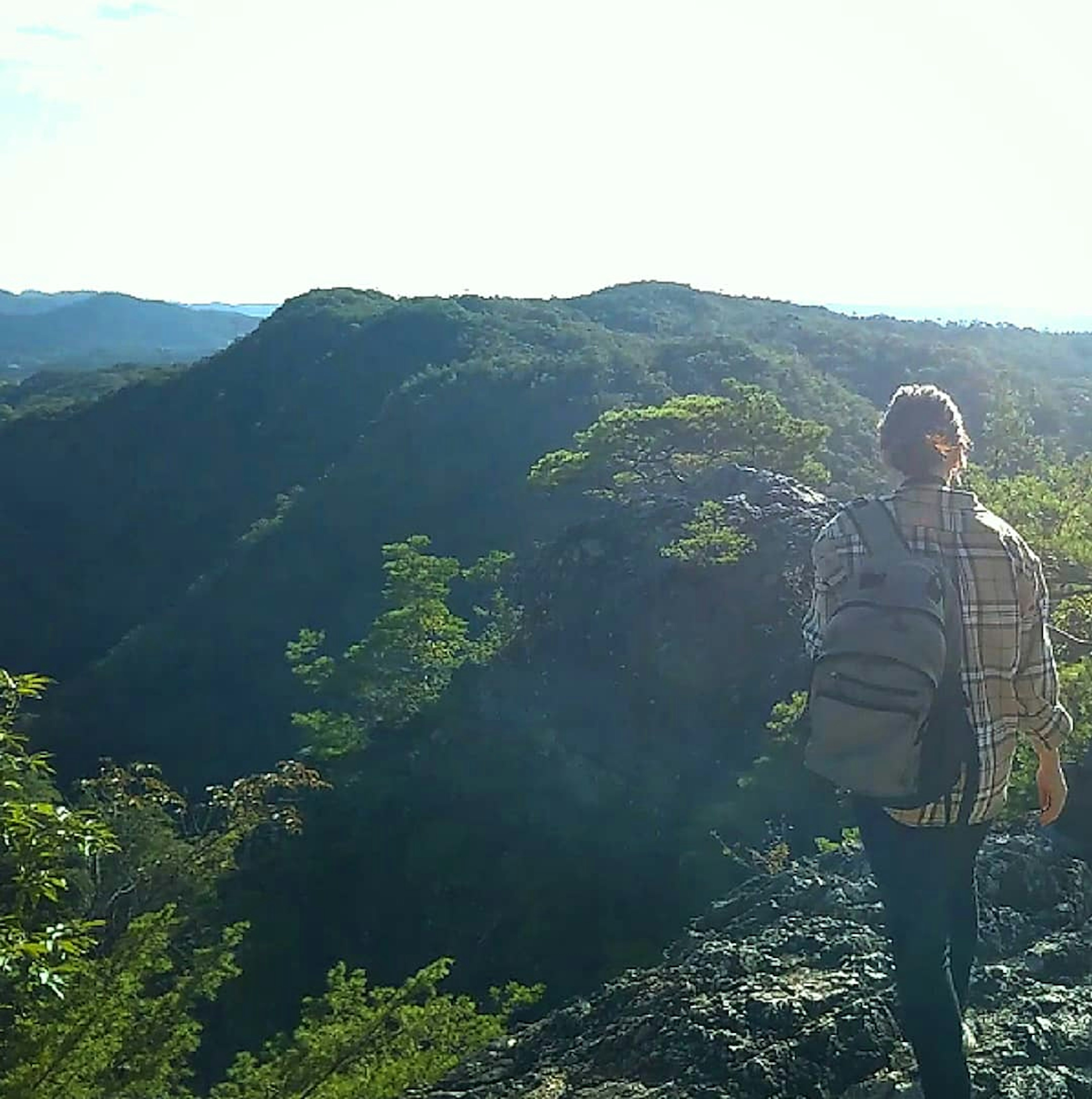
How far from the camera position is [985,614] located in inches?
111

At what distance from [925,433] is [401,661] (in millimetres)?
21661

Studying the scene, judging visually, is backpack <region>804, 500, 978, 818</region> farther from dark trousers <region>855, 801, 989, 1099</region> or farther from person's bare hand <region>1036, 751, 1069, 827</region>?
person's bare hand <region>1036, 751, 1069, 827</region>

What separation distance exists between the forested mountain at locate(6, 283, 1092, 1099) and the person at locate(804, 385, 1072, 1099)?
31.4 ft

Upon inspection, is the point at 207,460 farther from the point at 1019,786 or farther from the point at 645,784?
the point at 1019,786

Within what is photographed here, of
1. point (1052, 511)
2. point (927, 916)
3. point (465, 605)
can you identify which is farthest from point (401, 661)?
point (927, 916)

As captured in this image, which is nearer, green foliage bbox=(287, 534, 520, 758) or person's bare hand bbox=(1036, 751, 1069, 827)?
person's bare hand bbox=(1036, 751, 1069, 827)

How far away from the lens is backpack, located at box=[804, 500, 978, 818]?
2635mm

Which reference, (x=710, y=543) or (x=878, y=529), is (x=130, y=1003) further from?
(x=710, y=543)

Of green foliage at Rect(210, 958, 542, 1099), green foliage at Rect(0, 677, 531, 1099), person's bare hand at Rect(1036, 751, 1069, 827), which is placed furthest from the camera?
green foliage at Rect(210, 958, 542, 1099)

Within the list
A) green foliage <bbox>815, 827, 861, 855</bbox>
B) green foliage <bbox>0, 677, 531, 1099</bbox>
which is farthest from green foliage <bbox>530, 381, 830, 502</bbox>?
green foliage <bbox>0, 677, 531, 1099</bbox>

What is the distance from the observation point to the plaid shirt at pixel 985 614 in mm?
2797

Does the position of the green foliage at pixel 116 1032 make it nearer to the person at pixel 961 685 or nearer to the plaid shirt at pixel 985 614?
the person at pixel 961 685

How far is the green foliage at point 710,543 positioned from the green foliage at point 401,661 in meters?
4.23

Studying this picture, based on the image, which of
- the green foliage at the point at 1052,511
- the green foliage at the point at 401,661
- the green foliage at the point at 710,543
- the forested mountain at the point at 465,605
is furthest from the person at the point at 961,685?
the green foliage at the point at 401,661
